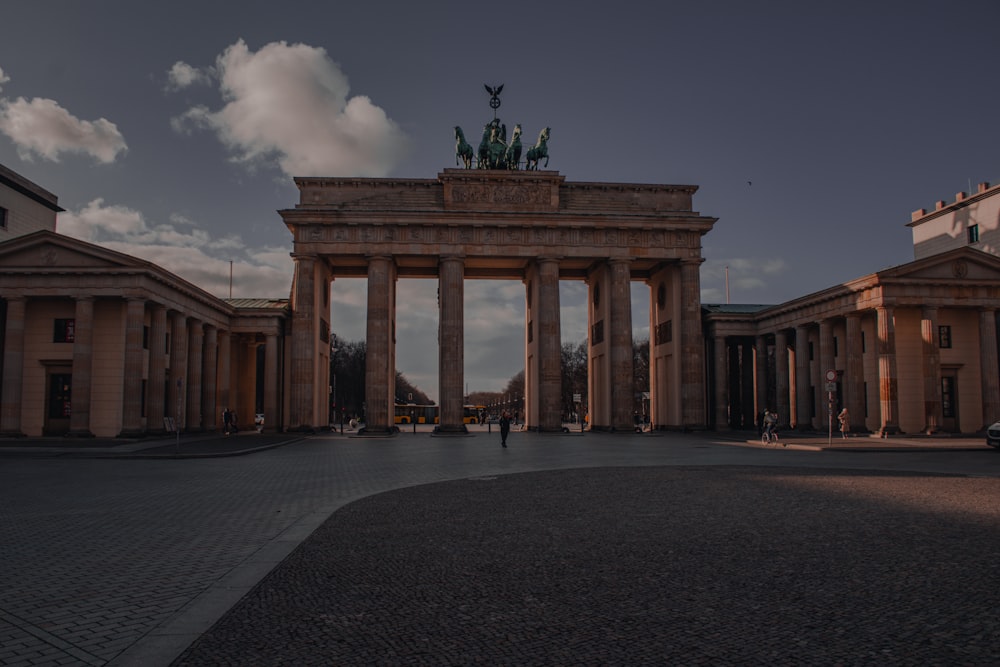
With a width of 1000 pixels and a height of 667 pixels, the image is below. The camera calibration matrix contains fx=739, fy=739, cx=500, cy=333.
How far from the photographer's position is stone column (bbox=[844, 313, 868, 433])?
4306 cm

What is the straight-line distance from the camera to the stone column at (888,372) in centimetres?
3997

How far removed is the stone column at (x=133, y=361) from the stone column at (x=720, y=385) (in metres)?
37.5

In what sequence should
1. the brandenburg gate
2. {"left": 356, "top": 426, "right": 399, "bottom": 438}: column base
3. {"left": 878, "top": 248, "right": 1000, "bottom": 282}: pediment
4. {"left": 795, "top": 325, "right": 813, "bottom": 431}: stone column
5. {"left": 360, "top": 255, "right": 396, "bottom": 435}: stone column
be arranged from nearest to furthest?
{"left": 878, "top": 248, "right": 1000, "bottom": 282}: pediment, {"left": 356, "top": 426, "right": 399, "bottom": 438}: column base, {"left": 360, "top": 255, "right": 396, "bottom": 435}: stone column, {"left": 795, "top": 325, "right": 813, "bottom": 431}: stone column, the brandenburg gate

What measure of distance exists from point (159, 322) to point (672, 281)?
111 ft

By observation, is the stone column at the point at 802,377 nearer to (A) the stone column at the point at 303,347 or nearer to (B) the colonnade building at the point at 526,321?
(B) the colonnade building at the point at 526,321

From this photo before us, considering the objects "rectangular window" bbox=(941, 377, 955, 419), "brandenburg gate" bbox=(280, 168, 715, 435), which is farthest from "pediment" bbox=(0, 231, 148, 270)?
"rectangular window" bbox=(941, 377, 955, 419)

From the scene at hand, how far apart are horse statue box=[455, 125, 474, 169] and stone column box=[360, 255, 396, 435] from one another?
9013 millimetres

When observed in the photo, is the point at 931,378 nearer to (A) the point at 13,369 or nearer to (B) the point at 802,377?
(B) the point at 802,377

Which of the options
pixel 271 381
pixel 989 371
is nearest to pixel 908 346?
pixel 989 371

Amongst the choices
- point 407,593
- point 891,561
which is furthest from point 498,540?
point 891,561

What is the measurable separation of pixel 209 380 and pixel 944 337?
45.4 metres

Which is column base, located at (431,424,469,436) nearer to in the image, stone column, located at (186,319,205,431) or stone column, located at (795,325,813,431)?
stone column, located at (186,319,205,431)

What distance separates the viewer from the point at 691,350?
51.4 meters

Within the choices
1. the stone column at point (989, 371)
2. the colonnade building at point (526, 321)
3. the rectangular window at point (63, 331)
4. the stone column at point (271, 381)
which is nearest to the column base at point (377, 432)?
the colonnade building at point (526, 321)
